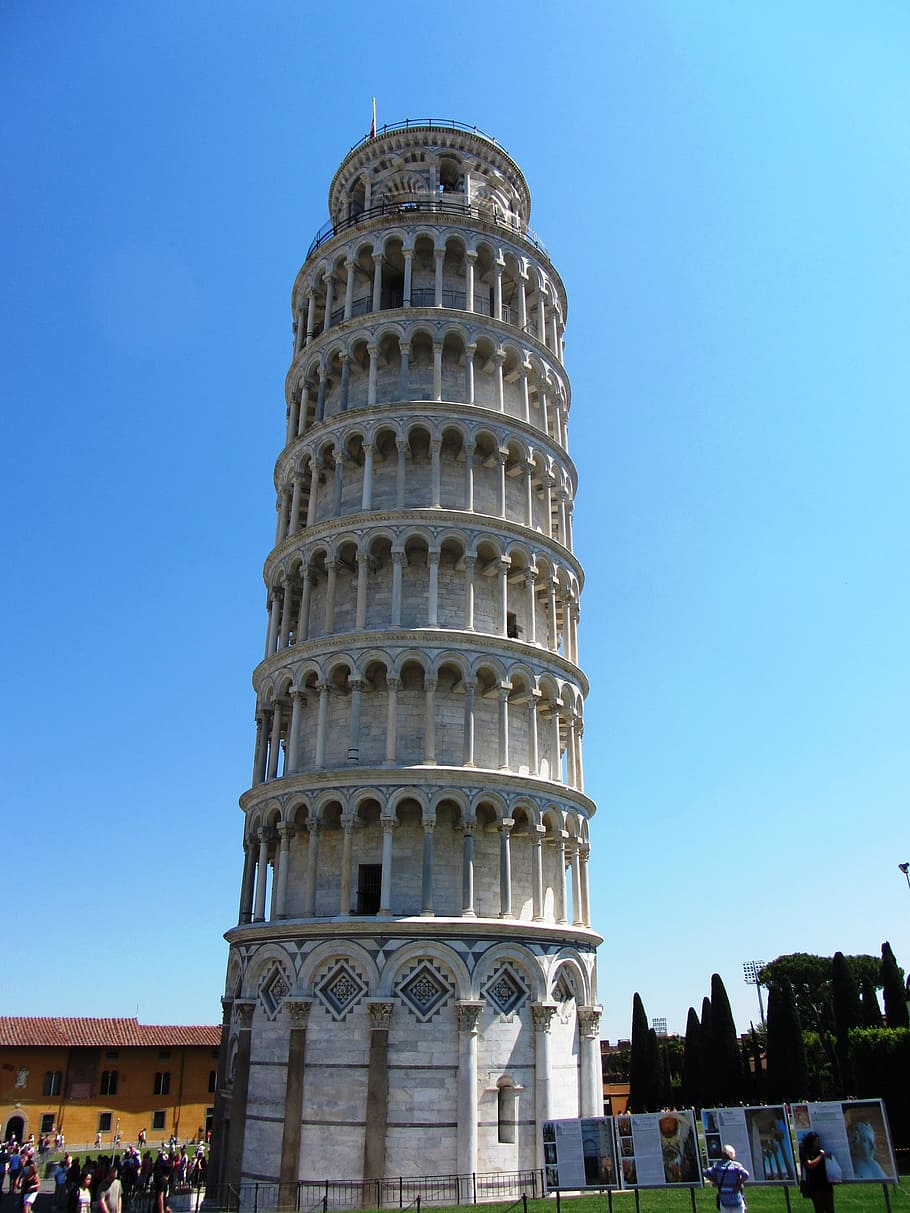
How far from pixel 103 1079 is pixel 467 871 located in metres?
42.9

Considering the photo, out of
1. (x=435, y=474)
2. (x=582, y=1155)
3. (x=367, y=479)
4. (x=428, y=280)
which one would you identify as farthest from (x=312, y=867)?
(x=428, y=280)

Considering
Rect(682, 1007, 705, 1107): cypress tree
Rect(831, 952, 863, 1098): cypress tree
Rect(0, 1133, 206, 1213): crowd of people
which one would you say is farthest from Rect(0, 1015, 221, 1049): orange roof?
Rect(831, 952, 863, 1098): cypress tree

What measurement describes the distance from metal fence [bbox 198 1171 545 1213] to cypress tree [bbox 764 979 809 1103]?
28349 mm

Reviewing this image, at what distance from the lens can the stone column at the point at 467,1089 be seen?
79.0ft

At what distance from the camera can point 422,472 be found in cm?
3256

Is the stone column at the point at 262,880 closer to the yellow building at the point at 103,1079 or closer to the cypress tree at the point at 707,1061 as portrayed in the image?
the cypress tree at the point at 707,1061

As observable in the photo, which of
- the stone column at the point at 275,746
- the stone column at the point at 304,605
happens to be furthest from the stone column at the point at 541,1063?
the stone column at the point at 304,605

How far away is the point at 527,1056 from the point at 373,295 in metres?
26.0

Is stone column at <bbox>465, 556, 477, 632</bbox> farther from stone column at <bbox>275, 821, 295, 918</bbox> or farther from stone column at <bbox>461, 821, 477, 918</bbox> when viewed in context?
stone column at <bbox>275, 821, 295, 918</bbox>

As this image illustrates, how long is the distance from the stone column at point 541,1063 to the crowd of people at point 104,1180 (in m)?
9.70

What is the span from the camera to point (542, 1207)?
21047mm

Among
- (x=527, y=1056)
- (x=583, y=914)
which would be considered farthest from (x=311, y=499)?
(x=527, y=1056)

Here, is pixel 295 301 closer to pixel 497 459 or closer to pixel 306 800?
pixel 497 459

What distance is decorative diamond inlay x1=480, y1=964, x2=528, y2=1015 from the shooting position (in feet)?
85.6
